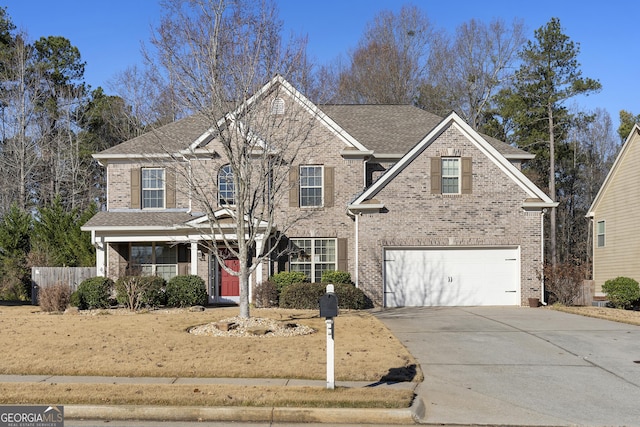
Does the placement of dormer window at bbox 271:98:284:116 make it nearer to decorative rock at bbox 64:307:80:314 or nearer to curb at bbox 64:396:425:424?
decorative rock at bbox 64:307:80:314

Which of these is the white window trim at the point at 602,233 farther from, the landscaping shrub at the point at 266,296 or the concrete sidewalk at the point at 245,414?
the concrete sidewalk at the point at 245,414

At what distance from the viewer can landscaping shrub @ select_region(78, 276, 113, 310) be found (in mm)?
21547

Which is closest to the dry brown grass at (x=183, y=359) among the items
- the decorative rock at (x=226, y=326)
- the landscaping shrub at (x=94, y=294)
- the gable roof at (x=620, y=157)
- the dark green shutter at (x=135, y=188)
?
the decorative rock at (x=226, y=326)

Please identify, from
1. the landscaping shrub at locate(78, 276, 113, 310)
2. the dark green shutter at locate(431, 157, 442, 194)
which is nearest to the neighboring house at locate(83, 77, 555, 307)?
the dark green shutter at locate(431, 157, 442, 194)

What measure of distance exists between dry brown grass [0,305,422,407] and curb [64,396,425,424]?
25 centimetres

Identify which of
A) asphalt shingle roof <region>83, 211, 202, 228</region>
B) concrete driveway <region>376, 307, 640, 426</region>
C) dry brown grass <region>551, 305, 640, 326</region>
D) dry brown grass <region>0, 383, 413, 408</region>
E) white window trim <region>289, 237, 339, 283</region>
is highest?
asphalt shingle roof <region>83, 211, 202, 228</region>

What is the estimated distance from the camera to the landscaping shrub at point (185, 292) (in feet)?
72.5

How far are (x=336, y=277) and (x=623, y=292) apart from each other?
1068 centimetres

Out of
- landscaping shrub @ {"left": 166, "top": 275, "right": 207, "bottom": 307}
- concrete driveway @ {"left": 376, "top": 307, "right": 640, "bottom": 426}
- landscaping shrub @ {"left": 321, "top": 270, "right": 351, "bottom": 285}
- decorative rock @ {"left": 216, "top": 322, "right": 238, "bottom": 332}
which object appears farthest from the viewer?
landscaping shrub @ {"left": 321, "top": 270, "right": 351, "bottom": 285}

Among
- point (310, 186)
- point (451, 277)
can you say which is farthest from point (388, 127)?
point (451, 277)

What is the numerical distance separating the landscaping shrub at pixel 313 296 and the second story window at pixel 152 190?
670 centimetres

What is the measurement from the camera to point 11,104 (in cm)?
3938

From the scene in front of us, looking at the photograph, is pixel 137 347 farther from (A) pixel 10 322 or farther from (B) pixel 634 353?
(B) pixel 634 353

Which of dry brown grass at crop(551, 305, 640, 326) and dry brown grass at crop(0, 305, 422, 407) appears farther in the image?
dry brown grass at crop(551, 305, 640, 326)
